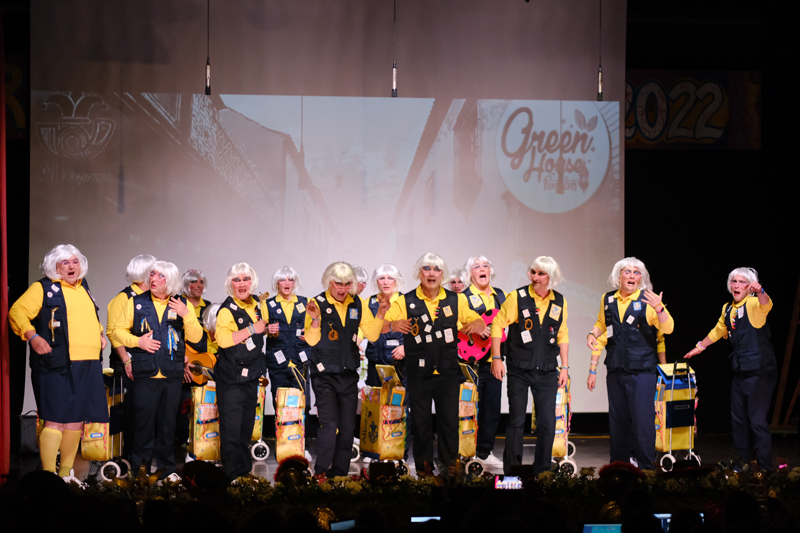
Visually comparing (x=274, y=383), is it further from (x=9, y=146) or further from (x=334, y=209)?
(x=9, y=146)

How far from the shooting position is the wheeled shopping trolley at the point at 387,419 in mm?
5539

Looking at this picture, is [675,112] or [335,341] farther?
[675,112]

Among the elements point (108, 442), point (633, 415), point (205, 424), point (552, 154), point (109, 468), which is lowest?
point (109, 468)

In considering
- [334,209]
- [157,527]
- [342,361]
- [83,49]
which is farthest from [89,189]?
[157,527]

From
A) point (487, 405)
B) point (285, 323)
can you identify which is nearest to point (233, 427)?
point (285, 323)

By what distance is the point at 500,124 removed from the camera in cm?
759

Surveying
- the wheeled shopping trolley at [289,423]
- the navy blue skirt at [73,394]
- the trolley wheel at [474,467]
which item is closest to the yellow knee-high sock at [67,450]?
the navy blue skirt at [73,394]

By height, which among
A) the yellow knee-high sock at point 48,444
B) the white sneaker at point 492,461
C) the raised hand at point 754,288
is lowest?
the white sneaker at point 492,461

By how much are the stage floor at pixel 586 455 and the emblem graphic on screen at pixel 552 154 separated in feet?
7.82

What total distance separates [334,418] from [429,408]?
0.68 meters

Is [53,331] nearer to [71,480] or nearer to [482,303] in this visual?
[71,480]

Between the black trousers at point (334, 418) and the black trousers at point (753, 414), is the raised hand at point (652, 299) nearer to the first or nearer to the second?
the black trousers at point (753, 414)

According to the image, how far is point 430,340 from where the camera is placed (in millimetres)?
5062

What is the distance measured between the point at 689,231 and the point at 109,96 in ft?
20.4
